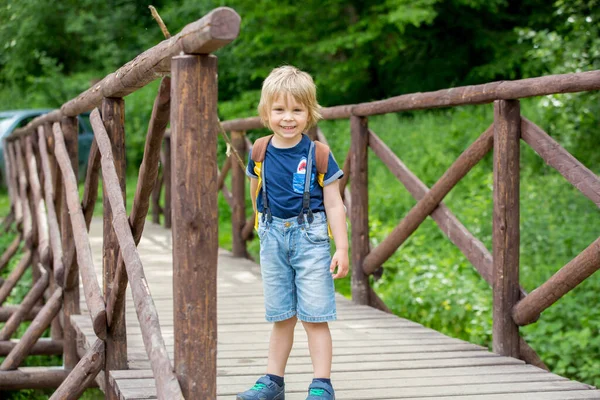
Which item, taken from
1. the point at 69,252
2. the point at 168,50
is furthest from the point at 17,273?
the point at 168,50

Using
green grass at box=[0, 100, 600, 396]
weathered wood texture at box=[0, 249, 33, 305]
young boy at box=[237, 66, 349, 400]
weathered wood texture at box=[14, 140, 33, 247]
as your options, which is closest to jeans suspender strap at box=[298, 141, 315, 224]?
young boy at box=[237, 66, 349, 400]

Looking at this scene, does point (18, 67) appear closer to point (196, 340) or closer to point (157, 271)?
point (157, 271)

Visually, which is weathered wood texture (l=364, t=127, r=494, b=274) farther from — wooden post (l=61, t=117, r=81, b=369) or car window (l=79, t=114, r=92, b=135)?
car window (l=79, t=114, r=92, b=135)

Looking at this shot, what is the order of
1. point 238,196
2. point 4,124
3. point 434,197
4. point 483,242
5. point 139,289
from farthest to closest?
point 4,124
point 483,242
point 238,196
point 434,197
point 139,289

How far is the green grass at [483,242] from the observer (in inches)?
269

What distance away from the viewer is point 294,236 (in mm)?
3490

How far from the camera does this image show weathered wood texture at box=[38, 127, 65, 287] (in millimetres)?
5320

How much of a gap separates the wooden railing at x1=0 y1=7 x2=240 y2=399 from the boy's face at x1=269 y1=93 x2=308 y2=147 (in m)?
0.38

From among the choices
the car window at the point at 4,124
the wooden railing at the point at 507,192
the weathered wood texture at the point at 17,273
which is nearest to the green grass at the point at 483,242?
the wooden railing at the point at 507,192

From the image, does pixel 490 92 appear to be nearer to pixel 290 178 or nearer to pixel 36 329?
pixel 290 178

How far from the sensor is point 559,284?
13.2 ft

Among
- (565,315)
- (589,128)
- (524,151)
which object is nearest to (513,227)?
(565,315)

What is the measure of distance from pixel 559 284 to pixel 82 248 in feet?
6.95

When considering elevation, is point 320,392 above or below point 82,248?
below
